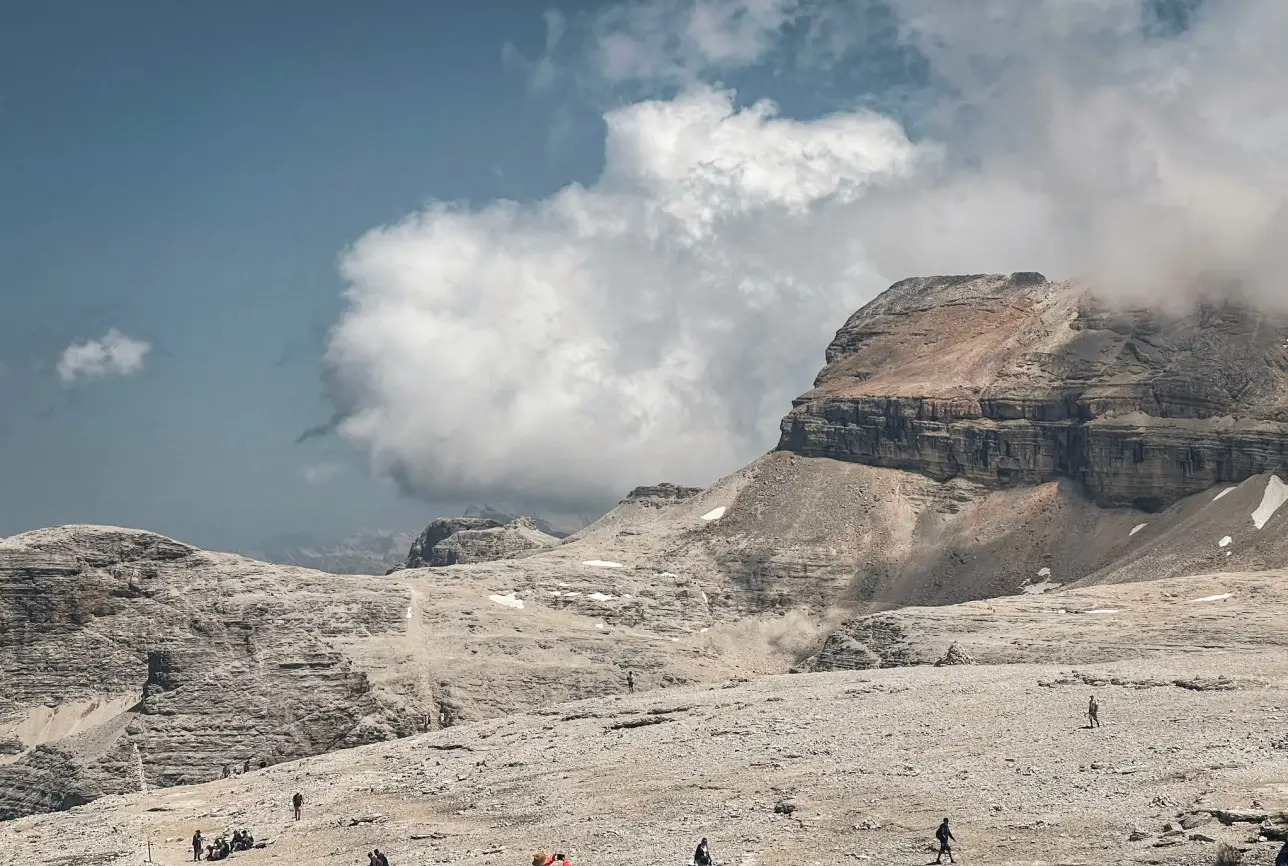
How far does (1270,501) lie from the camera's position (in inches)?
5241

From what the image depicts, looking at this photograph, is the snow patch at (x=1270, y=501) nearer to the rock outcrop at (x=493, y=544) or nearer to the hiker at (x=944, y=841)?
the rock outcrop at (x=493, y=544)

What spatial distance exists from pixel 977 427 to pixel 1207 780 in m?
123

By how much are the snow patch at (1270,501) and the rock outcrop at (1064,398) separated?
2.81 m

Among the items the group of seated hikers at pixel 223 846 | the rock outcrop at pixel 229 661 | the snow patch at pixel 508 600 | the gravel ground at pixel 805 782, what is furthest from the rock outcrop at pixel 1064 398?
the group of seated hikers at pixel 223 846

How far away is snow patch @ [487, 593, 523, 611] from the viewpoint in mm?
112488

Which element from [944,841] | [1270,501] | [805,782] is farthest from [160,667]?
[1270,501]

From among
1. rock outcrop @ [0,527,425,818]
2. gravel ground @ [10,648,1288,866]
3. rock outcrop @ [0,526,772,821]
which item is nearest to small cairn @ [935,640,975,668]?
gravel ground @ [10,648,1288,866]

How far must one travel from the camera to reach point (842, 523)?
149000mm

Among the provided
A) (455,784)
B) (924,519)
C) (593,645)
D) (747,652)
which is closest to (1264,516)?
(924,519)

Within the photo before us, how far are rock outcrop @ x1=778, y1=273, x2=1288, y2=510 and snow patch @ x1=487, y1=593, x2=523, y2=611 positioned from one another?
57433 mm

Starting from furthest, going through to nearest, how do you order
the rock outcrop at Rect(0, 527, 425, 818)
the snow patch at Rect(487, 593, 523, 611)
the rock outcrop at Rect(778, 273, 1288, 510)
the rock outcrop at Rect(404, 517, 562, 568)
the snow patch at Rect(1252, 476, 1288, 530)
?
the rock outcrop at Rect(404, 517, 562, 568), the rock outcrop at Rect(778, 273, 1288, 510), the snow patch at Rect(1252, 476, 1288, 530), the snow patch at Rect(487, 593, 523, 611), the rock outcrop at Rect(0, 527, 425, 818)

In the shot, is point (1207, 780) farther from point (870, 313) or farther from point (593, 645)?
point (870, 313)

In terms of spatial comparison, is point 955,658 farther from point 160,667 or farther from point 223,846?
point 223,846

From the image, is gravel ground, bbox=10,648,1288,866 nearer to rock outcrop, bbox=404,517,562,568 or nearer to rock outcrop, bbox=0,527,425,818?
rock outcrop, bbox=0,527,425,818
